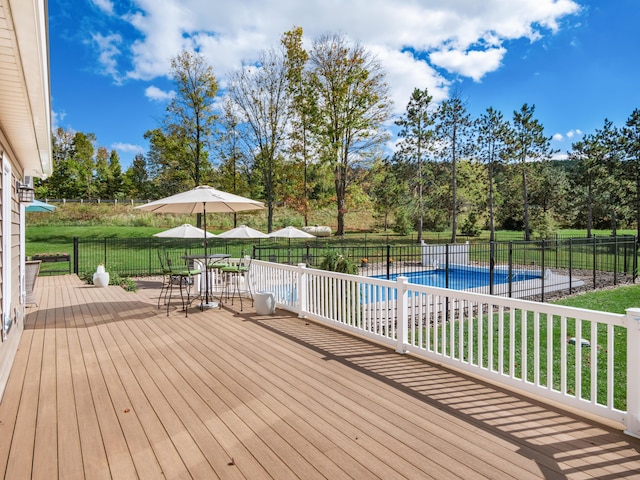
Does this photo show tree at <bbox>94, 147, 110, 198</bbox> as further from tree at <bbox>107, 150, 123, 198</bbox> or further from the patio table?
the patio table

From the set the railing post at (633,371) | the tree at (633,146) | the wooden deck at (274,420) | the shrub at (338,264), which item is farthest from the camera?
the tree at (633,146)

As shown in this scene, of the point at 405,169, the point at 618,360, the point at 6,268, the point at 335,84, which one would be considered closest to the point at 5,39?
the point at 6,268

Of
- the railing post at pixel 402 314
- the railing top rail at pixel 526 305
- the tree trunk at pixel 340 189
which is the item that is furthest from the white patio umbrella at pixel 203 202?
the tree trunk at pixel 340 189

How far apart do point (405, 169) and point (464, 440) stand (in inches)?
979

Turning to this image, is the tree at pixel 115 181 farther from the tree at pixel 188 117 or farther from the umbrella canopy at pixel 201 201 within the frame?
the umbrella canopy at pixel 201 201

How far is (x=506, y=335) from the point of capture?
268 inches

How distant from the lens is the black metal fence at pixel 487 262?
977cm

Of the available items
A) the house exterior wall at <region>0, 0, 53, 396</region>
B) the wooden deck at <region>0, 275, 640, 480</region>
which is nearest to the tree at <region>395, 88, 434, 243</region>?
the wooden deck at <region>0, 275, 640, 480</region>

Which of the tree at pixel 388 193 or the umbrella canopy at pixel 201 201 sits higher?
the tree at pixel 388 193

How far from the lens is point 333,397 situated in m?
3.25

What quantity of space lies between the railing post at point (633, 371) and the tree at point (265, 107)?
18891 mm

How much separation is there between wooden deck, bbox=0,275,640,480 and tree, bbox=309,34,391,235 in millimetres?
18558

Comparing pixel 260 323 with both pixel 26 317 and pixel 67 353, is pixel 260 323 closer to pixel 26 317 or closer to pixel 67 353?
pixel 67 353

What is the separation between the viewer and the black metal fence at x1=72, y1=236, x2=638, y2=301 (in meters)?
9.77
